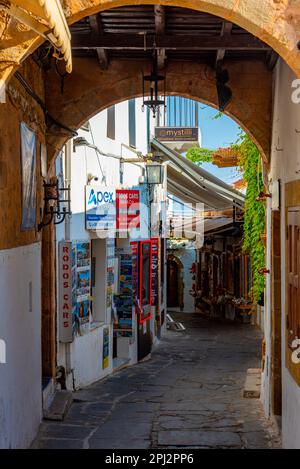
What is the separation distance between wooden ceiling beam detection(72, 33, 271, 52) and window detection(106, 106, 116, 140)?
6.20 metres

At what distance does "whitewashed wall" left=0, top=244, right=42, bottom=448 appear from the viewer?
6051mm

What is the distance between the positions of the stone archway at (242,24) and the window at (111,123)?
30.6 feet

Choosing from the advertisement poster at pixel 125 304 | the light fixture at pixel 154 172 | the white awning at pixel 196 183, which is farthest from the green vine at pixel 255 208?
the white awning at pixel 196 183

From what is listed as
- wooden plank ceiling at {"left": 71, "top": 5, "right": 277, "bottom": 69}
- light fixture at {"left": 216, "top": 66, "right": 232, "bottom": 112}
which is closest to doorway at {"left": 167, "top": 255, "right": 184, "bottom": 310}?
light fixture at {"left": 216, "top": 66, "right": 232, "bottom": 112}

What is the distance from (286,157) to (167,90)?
9.91 feet

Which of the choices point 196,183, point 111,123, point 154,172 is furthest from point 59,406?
point 196,183

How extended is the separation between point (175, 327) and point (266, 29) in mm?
18280

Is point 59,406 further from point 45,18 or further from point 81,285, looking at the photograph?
point 45,18

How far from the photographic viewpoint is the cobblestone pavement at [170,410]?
26.9 feet

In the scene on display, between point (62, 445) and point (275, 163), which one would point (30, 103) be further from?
point (62, 445)

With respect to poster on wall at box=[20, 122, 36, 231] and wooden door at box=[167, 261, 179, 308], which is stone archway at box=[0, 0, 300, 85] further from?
wooden door at box=[167, 261, 179, 308]

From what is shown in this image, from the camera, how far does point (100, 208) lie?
1270 centimetres

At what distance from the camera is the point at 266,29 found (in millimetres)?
4852
